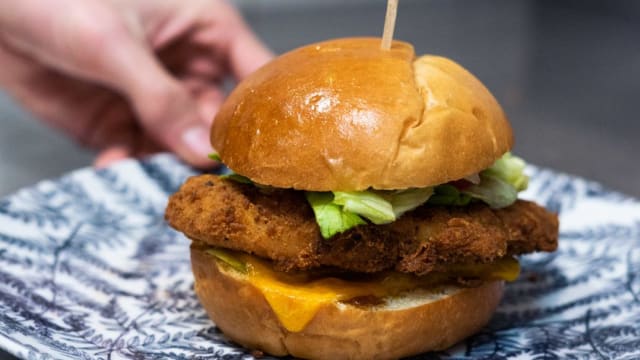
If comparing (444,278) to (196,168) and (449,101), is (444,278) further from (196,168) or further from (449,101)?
(196,168)

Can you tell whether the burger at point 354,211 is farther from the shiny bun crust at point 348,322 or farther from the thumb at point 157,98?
the thumb at point 157,98

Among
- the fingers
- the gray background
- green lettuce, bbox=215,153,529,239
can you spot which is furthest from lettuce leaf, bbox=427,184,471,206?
the fingers

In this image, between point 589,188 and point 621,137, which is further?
point 621,137

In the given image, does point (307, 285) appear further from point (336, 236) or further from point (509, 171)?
point (509, 171)

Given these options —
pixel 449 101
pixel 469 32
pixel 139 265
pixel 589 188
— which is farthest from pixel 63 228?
pixel 469 32

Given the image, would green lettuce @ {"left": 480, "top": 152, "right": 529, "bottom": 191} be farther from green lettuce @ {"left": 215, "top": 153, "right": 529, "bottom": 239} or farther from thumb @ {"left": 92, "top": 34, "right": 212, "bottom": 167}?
thumb @ {"left": 92, "top": 34, "right": 212, "bottom": 167}

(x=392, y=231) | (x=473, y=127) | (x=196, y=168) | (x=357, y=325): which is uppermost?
(x=196, y=168)

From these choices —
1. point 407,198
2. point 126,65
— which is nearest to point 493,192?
point 407,198
